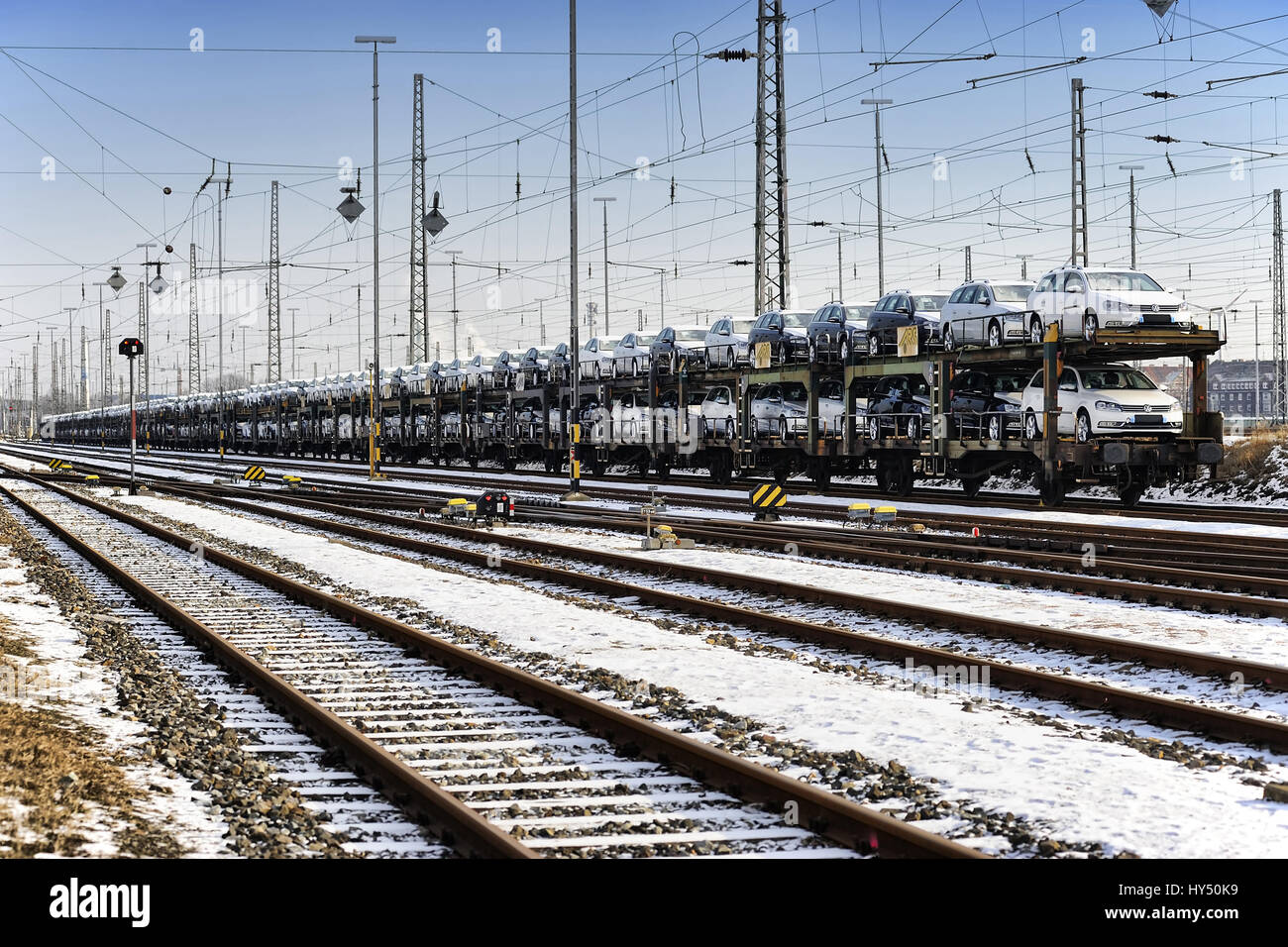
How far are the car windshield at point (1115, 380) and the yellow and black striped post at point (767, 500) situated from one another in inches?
257

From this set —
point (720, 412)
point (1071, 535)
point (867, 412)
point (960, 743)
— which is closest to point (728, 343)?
point (720, 412)

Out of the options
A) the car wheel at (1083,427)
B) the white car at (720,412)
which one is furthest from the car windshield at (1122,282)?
the white car at (720,412)

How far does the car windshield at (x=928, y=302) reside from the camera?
103 ft

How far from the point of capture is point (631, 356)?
4441 centimetres

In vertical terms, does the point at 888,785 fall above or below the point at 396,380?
below

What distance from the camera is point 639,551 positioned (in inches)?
748

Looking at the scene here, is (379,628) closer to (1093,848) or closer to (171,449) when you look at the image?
(1093,848)

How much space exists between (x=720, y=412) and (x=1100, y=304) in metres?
15.0

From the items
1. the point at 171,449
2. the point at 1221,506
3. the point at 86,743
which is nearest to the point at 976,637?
the point at 86,743

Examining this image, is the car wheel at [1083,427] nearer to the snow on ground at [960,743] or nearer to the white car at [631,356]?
the snow on ground at [960,743]

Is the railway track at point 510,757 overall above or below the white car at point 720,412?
below

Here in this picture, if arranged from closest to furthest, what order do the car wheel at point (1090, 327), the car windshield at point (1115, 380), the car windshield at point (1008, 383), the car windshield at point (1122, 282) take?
1. the car wheel at point (1090, 327)
2. the car windshield at point (1122, 282)
3. the car windshield at point (1115, 380)
4. the car windshield at point (1008, 383)

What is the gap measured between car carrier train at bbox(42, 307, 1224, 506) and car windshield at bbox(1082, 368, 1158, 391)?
0.04m
